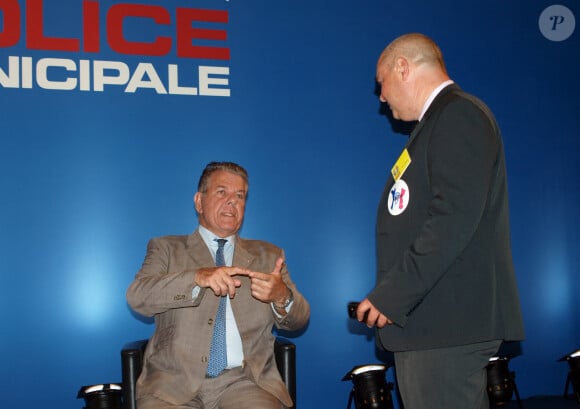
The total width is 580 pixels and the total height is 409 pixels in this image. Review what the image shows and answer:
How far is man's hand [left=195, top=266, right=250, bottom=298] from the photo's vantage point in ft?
8.07

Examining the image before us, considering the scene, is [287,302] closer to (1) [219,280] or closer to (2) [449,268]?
(1) [219,280]

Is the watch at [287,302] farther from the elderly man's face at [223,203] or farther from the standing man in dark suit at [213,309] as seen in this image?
the elderly man's face at [223,203]

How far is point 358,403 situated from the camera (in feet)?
12.3

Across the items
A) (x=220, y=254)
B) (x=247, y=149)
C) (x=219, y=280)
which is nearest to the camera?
A: (x=219, y=280)

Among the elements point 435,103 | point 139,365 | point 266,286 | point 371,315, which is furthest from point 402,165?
point 139,365

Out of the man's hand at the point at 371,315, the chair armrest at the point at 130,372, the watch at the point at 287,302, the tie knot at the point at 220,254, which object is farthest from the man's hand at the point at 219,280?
the man's hand at the point at 371,315

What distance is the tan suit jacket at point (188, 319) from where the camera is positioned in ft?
8.68

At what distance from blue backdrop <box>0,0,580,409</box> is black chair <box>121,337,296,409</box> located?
3.46 ft

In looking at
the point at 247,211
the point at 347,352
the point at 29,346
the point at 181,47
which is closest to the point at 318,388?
the point at 347,352

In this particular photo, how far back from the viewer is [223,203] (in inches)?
118

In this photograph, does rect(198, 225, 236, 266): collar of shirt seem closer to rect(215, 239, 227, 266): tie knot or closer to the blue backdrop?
rect(215, 239, 227, 266): tie knot

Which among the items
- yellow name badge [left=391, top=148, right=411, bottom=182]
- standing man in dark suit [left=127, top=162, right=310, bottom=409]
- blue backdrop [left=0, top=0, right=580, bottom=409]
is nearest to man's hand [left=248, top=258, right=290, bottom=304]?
standing man in dark suit [left=127, top=162, right=310, bottom=409]

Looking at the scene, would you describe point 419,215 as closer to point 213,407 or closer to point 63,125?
point 213,407

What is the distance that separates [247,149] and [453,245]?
2443mm
